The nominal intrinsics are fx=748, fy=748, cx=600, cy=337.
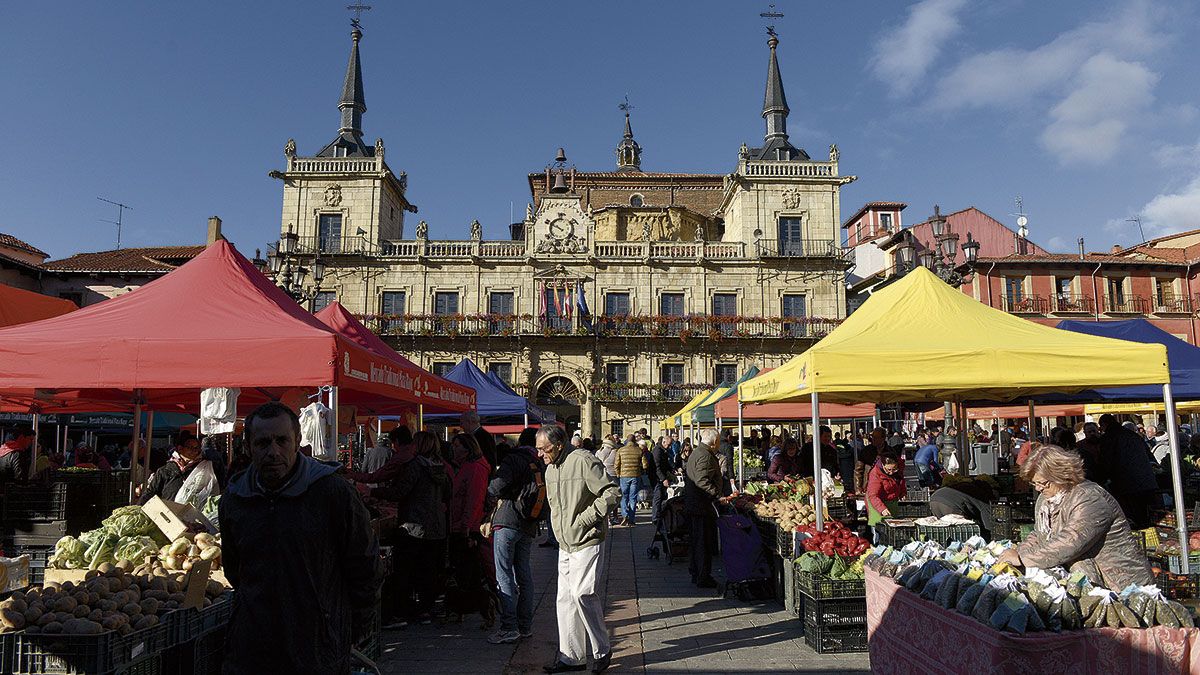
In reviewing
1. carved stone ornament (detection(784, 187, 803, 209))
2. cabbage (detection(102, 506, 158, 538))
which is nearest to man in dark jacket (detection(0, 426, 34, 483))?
cabbage (detection(102, 506, 158, 538))

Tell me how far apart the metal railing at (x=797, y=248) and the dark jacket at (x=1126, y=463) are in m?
25.1

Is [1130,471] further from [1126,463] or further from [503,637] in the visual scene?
[503,637]

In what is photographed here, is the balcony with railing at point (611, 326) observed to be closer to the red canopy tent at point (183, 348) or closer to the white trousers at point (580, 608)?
the red canopy tent at point (183, 348)

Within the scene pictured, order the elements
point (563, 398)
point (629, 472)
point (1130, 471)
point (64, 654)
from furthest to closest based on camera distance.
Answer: point (563, 398) < point (629, 472) < point (1130, 471) < point (64, 654)

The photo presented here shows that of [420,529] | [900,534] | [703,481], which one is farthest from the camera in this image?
[703,481]

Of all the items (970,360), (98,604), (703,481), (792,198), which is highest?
(792,198)

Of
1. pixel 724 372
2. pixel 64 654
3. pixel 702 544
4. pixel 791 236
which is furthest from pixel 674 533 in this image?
pixel 791 236

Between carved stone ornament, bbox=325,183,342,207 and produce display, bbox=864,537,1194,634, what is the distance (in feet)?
109

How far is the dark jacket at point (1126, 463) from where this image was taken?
8.80m

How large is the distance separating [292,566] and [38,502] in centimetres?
587

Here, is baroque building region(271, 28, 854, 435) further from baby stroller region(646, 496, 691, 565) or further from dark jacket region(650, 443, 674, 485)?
baby stroller region(646, 496, 691, 565)

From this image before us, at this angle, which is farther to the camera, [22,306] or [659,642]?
[22,306]

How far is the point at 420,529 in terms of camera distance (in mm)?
6391

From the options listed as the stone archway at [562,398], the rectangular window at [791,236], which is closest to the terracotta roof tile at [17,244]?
the stone archway at [562,398]
